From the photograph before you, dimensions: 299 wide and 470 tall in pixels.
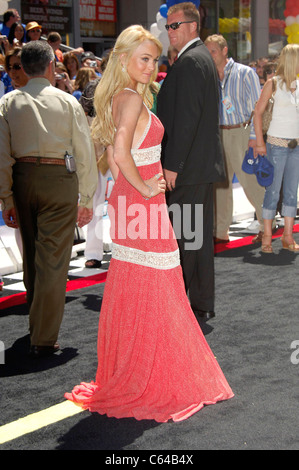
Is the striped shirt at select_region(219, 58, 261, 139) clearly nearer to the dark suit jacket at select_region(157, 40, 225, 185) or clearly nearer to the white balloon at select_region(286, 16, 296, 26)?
the dark suit jacket at select_region(157, 40, 225, 185)

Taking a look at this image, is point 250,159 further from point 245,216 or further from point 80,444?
point 80,444

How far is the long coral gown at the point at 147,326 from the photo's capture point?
4.21 meters

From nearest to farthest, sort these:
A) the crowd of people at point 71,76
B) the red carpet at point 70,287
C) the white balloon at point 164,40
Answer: the red carpet at point 70,287
the crowd of people at point 71,76
the white balloon at point 164,40

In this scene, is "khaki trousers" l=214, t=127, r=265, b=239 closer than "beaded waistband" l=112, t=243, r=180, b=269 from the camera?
No

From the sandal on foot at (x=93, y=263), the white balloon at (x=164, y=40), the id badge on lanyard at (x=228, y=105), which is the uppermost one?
the white balloon at (x=164, y=40)

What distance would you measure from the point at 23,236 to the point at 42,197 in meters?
0.34

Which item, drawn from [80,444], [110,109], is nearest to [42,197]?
[110,109]

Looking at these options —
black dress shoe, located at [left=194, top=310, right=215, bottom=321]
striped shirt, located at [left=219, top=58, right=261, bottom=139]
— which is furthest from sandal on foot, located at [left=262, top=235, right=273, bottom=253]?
black dress shoe, located at [left=194, top=310, right=215, bottom=321]

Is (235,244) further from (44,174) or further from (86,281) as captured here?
(44,174)

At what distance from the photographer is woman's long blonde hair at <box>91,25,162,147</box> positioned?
13.5ft

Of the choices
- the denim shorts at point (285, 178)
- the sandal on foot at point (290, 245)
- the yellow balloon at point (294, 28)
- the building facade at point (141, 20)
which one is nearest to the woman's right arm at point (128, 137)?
the denim shorts at point (285, 178)

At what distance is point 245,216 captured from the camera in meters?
10.9

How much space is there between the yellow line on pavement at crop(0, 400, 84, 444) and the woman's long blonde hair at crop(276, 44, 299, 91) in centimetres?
481

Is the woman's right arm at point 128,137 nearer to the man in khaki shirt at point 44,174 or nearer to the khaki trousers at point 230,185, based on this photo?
the man in khaki shirt at point 44,174
